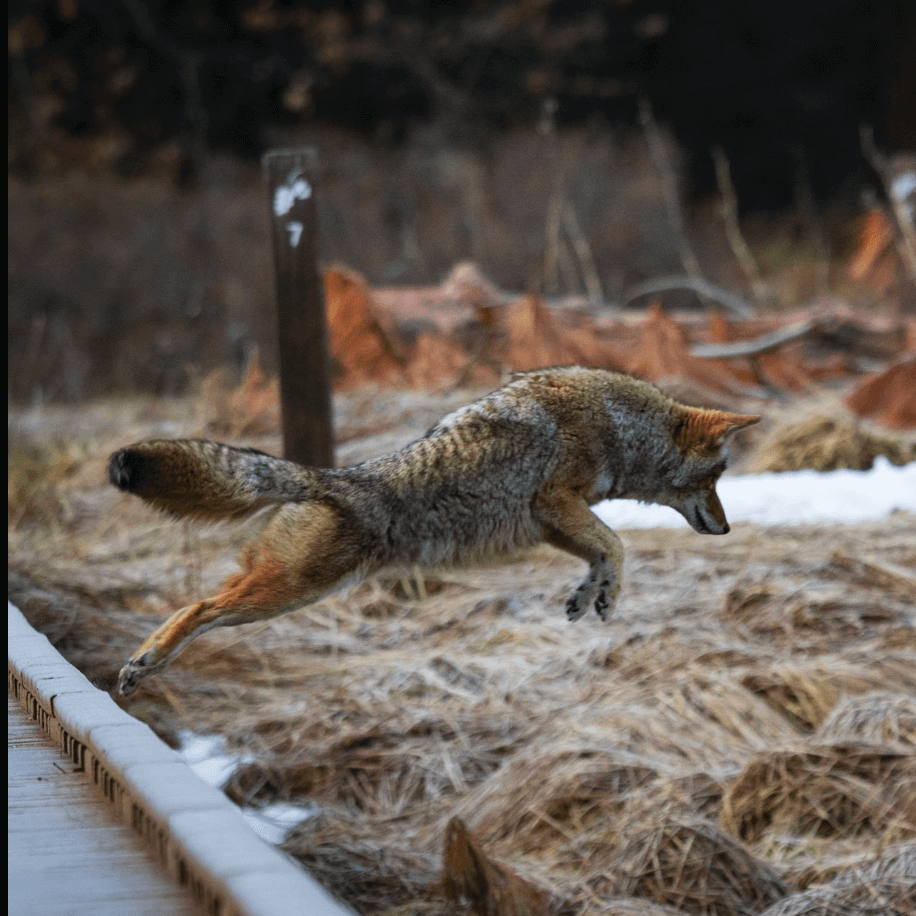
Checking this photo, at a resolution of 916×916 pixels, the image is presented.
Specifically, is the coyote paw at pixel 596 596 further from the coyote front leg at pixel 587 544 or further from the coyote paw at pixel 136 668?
the coyote paw at pixel 136 668

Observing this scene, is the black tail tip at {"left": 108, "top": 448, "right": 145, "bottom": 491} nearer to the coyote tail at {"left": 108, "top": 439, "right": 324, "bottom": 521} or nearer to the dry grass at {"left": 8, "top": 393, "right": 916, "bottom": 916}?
the coyote tail at {"left": 108, "top": 439, "right": 324, "bottom": 521}

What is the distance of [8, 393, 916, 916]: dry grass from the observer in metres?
3.91

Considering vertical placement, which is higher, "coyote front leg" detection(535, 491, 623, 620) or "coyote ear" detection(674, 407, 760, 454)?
"coyote ear" detection(674, 407, 760, 454)

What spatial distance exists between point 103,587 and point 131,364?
8.55 meters

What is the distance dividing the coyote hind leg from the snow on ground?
3.76 meters

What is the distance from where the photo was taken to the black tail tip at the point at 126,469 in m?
2.49

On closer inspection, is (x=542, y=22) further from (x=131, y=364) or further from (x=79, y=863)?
(x=79, y=863)

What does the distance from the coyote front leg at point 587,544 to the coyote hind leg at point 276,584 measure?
0.52 m

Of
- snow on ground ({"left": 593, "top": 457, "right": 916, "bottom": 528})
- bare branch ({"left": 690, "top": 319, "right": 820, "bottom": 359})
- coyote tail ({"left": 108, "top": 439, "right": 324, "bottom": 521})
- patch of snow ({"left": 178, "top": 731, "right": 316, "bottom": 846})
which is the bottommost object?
patch of snow ({"left": 178, "top": 731, "right": 316, "bottom": 846})

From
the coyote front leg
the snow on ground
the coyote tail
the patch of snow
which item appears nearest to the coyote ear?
the coyote front leg

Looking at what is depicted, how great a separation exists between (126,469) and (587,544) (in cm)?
113

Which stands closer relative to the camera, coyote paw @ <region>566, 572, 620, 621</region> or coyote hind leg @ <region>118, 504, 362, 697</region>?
coyote hind leg @ <region>118, 504, 362, 697</region>

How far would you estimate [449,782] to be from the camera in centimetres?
473

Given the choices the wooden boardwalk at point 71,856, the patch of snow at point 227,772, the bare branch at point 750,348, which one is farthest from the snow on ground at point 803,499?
the wooden boardwalk at point 71,856
